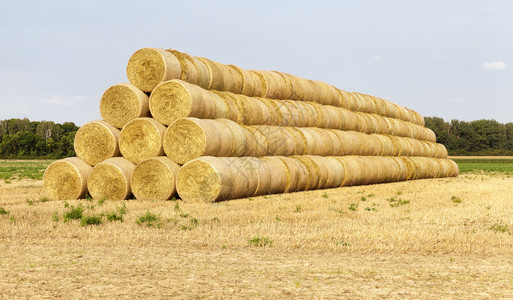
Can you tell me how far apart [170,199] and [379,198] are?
251 inches

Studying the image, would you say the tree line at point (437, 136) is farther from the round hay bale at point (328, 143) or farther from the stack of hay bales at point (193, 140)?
the stack of hay bales at point (193, 140)

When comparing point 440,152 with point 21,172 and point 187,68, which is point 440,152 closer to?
point 187,68

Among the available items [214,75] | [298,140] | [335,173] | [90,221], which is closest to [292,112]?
[298,140]

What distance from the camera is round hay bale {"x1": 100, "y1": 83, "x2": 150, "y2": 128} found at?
16547 millimetres

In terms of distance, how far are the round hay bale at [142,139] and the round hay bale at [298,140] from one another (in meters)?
5.83

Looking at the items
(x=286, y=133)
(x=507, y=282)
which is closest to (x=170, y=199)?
(x=286, y=133)

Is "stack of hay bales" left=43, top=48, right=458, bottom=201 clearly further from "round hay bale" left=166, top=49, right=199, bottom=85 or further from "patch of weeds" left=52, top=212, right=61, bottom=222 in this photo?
"patch of weeds" left=52, top=212, right=61, bottom=222

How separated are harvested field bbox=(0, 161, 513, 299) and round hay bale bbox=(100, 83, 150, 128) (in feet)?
11.1

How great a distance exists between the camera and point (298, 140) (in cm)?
2047

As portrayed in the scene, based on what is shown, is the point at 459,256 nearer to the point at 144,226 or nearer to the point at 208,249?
the point at 208,249

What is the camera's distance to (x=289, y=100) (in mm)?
22250

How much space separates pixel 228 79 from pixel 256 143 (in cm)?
271

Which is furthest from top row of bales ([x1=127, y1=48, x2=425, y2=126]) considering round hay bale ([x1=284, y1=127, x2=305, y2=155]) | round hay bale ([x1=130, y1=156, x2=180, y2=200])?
round hay bale ([x1=130, y1=156, x2=180, y2=200])

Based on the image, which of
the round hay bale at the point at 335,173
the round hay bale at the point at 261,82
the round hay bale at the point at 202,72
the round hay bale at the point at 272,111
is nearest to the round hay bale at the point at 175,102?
the round hay bale at the point at 202,72
